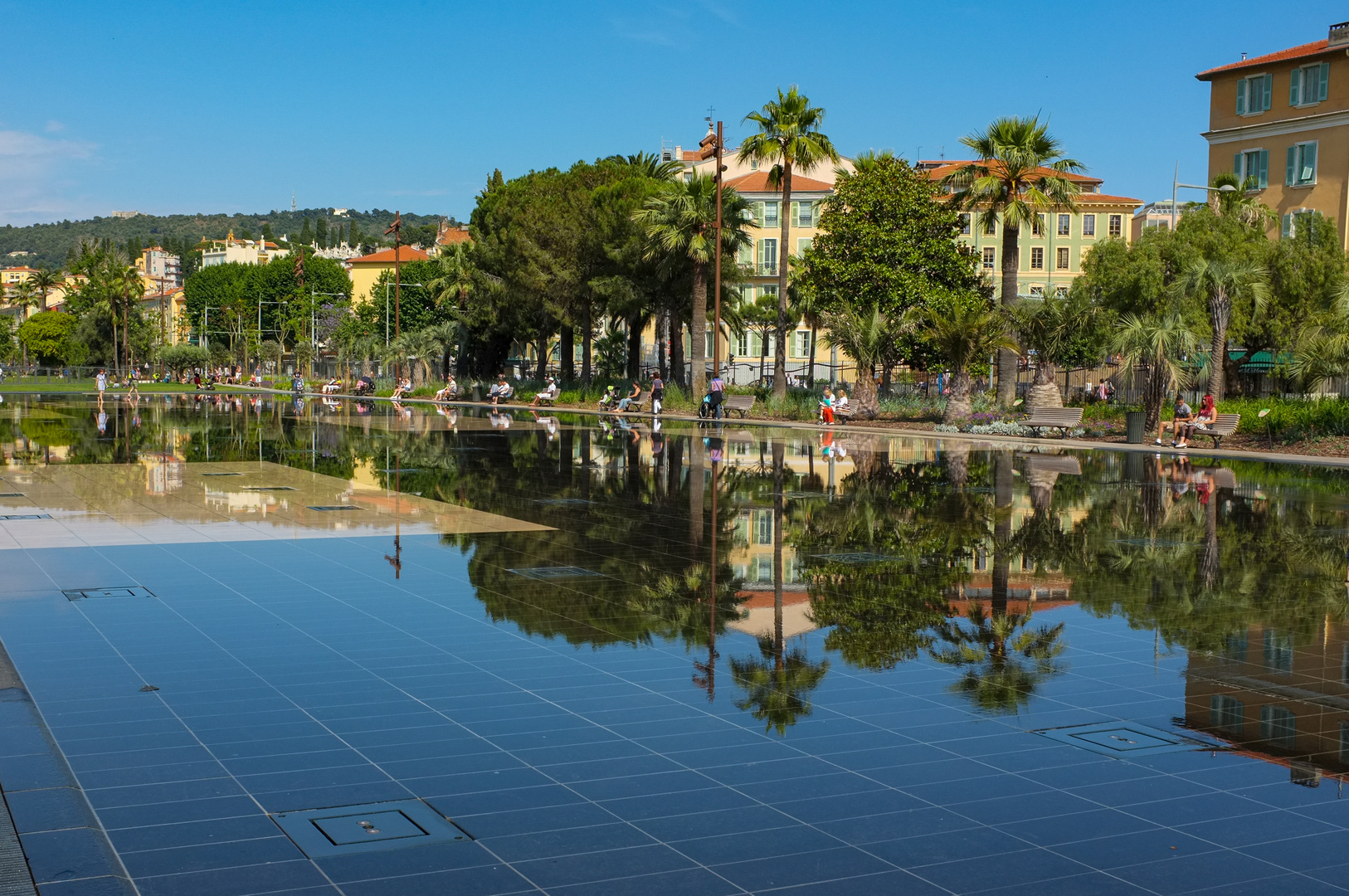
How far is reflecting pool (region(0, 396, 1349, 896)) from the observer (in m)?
5.35

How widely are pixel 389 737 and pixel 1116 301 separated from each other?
38721 mm

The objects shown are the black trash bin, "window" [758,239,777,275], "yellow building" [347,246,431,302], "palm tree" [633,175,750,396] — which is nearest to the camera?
the black trash bin

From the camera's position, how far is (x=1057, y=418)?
35969 millimetres

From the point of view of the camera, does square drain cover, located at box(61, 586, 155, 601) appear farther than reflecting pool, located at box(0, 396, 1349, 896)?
Yes

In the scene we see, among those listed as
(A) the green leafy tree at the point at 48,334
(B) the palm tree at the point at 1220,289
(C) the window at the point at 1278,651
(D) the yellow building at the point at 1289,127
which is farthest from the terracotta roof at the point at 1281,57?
(A) the green leafy tree at the point at 48,334

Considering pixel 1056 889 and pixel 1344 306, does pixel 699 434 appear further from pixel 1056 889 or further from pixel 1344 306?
pixel 1056 889

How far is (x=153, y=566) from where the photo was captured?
1255cm

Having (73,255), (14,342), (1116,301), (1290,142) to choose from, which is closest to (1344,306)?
(1116,301)

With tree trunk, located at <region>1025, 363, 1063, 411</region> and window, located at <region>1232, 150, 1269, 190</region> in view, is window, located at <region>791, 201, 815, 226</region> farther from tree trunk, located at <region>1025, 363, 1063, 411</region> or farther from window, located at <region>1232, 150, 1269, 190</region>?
tree trunk, located at <region>1025, 363, 1063, 411</region>

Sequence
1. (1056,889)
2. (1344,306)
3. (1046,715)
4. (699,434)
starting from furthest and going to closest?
(699,434) → (1344,306) → (1046,715) → (1056,889)

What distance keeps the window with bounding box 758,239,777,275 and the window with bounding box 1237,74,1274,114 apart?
1408 inches

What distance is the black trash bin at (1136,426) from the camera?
3378cm

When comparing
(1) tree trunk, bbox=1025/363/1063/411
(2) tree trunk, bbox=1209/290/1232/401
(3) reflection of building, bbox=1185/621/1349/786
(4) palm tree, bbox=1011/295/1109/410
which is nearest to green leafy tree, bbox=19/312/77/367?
(4) palm tree, bbox=1011/295/1109/410

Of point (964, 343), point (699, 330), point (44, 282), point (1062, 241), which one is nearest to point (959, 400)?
point (964, 343)
